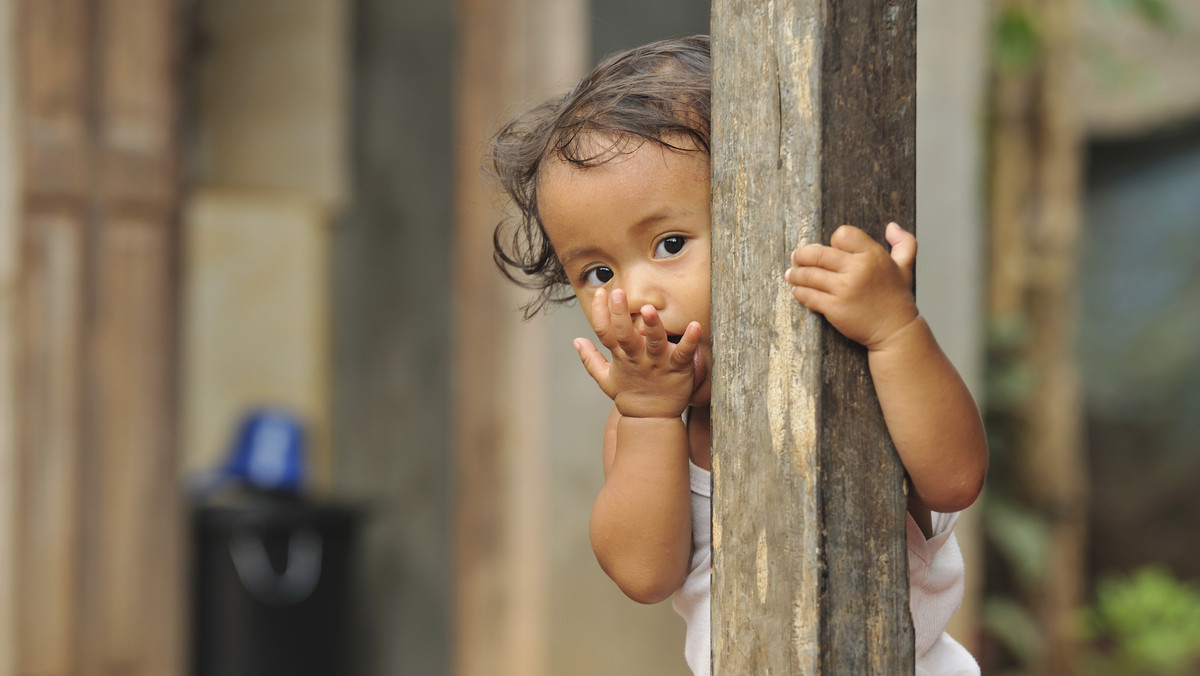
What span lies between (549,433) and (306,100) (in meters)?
2.15

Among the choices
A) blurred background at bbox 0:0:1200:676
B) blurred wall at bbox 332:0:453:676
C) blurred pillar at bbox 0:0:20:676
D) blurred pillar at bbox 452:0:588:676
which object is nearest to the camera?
blurred pillar at bbox 0:0:20:676

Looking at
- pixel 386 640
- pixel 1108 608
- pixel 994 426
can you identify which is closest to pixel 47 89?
pixel 386 640

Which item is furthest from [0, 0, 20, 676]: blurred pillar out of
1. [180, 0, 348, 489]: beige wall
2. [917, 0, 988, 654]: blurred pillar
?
[917, 0, 988, 654]: blurred pillar

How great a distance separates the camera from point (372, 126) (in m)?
4.77

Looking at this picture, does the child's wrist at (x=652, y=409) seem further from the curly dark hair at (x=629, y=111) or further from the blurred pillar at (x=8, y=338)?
the blurred pillar at (x=8, y=338)

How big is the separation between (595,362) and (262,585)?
358 centimetres

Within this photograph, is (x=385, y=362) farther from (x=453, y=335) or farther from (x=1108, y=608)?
(x=1108, y=608)

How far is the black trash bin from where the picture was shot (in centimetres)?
426

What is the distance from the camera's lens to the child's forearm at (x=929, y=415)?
3.06 feet

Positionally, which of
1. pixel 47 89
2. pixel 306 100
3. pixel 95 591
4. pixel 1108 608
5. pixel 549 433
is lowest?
pixel 1108 608

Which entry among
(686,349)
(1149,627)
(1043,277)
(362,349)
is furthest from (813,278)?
(1149,627)

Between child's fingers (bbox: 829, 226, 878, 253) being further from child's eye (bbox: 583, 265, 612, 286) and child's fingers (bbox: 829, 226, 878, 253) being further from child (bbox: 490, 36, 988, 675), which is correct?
child's eye (bbox: 583, 265, 612, 286)

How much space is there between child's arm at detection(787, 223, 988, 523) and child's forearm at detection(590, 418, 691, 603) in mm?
193

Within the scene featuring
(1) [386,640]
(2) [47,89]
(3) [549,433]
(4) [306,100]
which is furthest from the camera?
(4) [306,100]
